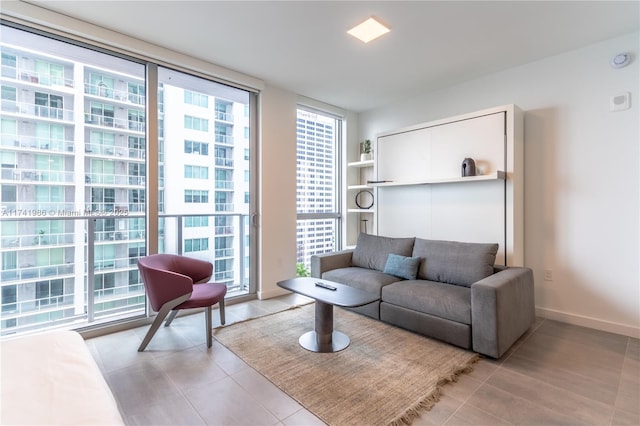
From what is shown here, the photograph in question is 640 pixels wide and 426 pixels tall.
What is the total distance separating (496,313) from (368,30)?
250 centimetres

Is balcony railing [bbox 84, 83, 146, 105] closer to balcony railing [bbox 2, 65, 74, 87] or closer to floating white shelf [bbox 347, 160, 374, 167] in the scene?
balcony railing [bbox 2, 65, 74, 87]

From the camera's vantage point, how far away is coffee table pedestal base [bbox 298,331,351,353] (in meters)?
2.51

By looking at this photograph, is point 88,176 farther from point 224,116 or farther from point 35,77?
point 224,116

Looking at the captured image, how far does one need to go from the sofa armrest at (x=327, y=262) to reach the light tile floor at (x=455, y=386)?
1500 millimetres

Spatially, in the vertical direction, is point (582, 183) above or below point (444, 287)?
above

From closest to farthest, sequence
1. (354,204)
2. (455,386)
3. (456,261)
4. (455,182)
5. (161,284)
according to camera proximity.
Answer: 1. (455,386)
2. (161,284)
3. (456,261)
4. (455,182)
5. (354,204)

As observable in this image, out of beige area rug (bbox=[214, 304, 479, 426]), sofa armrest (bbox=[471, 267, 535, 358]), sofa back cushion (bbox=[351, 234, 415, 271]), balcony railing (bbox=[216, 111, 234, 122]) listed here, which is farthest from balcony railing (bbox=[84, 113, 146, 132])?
sofa armrest (bbox=[471, 267, 535, 358])

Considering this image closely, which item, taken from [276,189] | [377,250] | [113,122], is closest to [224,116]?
[276,189]

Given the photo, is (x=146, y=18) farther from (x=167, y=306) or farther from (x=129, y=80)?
(x=167, y=306)

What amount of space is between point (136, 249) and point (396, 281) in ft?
8.93

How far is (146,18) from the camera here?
8.25 feet

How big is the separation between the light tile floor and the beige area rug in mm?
86

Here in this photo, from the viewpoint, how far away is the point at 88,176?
2.84 metres

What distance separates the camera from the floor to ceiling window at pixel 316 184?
459cm
